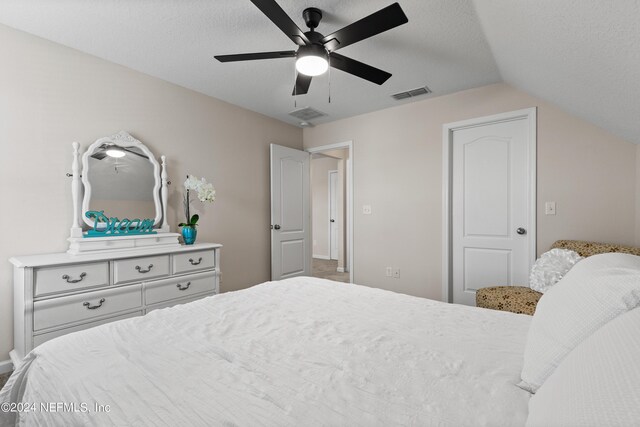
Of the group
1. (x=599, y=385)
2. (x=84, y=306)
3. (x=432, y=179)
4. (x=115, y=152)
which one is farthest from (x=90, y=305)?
(x=432, y=179)

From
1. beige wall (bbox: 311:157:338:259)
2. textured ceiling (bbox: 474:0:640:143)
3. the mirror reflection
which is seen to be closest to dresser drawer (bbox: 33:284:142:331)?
the mirror reflection

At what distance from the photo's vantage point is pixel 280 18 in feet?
5.29

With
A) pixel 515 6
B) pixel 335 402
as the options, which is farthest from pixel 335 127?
pixel 335 402

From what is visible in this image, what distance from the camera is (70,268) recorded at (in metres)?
2.07

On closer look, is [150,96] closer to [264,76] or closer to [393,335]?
[264,76]

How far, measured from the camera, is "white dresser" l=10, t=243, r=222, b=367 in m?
1.95

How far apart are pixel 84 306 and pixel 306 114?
3.13 metres

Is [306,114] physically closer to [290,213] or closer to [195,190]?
[290,213]

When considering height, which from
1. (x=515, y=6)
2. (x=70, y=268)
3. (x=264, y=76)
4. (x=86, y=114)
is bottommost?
(x=70, y=268)

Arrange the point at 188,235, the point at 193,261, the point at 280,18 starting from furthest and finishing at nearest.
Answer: the point at 188,235, the point at 193,261, the point at 280,18

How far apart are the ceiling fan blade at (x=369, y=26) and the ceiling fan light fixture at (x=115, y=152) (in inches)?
82.4

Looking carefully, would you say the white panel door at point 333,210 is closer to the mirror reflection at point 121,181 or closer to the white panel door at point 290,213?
the white panel door at point 290,213

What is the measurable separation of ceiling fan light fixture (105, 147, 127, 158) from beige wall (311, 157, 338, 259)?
187 inches

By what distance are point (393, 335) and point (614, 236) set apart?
264 cm
